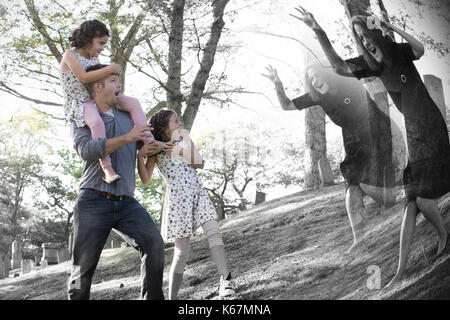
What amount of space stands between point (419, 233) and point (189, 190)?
1882 mm

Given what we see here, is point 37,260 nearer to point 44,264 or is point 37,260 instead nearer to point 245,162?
point 44,264

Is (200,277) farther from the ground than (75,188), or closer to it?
closer to it

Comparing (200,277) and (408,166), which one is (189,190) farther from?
(408,166)

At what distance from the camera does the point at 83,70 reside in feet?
10.6

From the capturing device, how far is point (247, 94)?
4793mm

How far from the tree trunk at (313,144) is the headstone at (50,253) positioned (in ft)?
7.74

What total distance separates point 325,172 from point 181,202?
1.52m

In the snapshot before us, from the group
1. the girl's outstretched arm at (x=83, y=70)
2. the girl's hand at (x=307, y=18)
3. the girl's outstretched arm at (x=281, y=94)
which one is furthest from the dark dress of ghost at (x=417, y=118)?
the girl's outstretched arm at (x=83, y=70)

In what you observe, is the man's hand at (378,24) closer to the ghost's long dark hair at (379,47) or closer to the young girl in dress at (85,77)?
the ghost's long dark hair at (379,47)

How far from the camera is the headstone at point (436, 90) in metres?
4.48

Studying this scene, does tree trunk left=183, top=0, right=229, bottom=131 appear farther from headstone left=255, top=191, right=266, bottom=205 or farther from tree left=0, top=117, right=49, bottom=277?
tree left=0, top=117, right=49, bottom=277

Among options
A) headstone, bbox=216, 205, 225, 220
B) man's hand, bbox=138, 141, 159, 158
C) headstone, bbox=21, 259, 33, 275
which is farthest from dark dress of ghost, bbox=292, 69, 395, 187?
headstone, bbox=21, 259, 33, 275

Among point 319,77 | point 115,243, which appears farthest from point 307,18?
point 115,243
